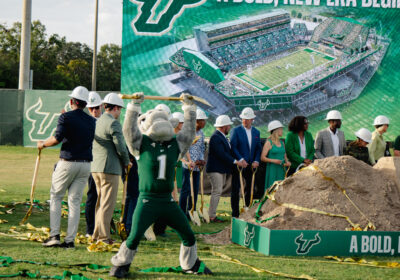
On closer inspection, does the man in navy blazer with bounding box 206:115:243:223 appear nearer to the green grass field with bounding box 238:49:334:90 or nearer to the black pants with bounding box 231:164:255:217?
the black pants with bounding box 231:164:255:217

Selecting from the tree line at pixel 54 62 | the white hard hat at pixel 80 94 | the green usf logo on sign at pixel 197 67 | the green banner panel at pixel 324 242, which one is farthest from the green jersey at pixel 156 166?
the tree line at pixel 54 62

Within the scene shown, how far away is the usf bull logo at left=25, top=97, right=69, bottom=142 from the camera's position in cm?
2386

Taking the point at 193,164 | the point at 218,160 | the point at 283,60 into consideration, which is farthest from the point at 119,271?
the point at 283,60

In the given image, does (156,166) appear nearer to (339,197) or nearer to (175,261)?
(175,261)

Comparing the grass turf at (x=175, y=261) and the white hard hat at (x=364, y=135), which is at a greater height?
the white hard hat at (x=364, y=135)

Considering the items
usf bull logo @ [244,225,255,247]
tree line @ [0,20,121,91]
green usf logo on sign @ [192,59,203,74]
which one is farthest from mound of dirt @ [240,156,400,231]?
tree line @ [0,20,121,91]

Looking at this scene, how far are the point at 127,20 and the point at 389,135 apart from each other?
979 centimetres

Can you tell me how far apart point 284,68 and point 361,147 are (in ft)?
32.8

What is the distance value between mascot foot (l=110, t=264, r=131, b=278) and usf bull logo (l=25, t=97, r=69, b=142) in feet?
60.6

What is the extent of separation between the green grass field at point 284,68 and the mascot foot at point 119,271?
14695 millimetres

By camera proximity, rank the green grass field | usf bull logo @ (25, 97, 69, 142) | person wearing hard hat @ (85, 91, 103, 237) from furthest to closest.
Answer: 1. usf bull logo @ (25, 97, 69, 142)
2. the green grass field
3. person wearing hard hat @ (85, 91, 103, 237)

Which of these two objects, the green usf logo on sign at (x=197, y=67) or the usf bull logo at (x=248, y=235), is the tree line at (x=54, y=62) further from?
the usf bull logo at (x=248, y=235)

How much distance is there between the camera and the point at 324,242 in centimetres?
765

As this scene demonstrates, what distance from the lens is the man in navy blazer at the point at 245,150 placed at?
1082 centimetres
